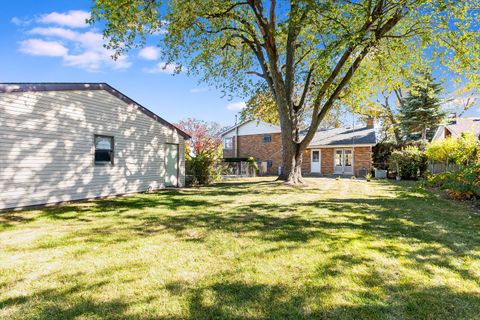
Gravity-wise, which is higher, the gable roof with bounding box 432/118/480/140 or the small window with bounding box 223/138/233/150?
the gable roof with bounding box 432/118/480/140

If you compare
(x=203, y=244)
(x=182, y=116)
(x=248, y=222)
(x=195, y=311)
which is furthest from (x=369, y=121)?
(x=195, y=311)

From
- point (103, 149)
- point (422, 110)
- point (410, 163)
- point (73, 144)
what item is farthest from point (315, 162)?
point (73, 144)

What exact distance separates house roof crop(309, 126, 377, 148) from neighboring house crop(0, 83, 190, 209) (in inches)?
646

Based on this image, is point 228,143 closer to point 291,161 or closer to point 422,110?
point 291,161

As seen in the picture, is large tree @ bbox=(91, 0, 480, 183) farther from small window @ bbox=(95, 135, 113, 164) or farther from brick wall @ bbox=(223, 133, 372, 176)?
brick wall @ bbox=(223, 133, 372, 176)

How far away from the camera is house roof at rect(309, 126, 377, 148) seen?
23703 millimetres

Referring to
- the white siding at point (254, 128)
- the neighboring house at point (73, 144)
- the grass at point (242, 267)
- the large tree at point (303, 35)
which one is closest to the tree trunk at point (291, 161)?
the large tree at point (303, 35)

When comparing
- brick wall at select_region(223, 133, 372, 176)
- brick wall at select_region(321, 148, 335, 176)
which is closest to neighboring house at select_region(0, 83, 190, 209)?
brick wall at select_region(223, 133, 372, 176)

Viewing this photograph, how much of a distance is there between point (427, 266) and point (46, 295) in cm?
462

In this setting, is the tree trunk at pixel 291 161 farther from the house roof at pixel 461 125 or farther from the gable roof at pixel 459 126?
the house roof at pixel 461 125

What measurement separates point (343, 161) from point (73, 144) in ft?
69.9

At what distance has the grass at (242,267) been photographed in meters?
2.78

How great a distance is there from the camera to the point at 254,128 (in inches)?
1185

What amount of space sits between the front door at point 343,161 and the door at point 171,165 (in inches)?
626
